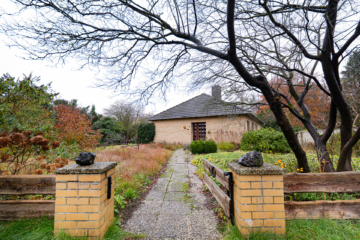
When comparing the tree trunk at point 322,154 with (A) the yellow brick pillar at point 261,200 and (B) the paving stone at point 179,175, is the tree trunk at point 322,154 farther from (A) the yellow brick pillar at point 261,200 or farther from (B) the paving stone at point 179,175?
(B) the paving stone at point 179,175

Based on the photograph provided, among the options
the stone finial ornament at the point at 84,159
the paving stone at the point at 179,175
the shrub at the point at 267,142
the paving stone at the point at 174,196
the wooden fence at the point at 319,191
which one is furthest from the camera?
the shrub at the point at 267,142

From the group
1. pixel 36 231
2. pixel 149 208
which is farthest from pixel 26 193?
pixel 149 208

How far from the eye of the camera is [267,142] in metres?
8.41

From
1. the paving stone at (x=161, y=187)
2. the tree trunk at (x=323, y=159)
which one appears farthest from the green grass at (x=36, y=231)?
the tree trunk at (x=323, y=159)

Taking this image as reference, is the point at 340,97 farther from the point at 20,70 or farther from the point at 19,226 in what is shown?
the point at 20,70

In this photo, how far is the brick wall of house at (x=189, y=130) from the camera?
518 inches

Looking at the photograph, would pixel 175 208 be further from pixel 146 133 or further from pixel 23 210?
pixel 146 133

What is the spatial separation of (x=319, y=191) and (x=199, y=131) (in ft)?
41.9

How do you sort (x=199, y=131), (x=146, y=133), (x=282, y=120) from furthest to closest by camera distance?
1. (x=146, y=133)
2. (x=199, y=131)
3. (x=282, y=120)

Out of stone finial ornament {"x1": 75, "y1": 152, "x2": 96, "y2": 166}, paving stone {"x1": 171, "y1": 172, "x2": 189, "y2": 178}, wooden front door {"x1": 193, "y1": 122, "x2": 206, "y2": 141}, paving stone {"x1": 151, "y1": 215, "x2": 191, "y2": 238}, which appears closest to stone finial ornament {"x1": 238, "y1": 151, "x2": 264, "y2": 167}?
paving stone {"x1": 151, "y1": 215, "x2": 191, "y2": 238}

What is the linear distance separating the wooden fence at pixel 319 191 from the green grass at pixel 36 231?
153 centimetres

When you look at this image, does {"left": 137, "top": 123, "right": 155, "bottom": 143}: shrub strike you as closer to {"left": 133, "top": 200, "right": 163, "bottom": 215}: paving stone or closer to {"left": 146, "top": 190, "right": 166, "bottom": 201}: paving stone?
{"left": 146, "top": 190, "right": 166, "bottom": 201}: paving stone

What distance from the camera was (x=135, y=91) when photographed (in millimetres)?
3725

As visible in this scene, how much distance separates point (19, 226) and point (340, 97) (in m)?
5.65
